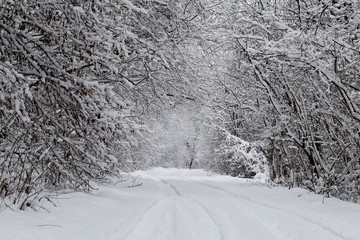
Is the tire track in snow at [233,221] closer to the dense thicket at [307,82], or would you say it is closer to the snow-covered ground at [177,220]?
the snow-covered ground at [177,220]

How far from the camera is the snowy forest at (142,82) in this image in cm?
577

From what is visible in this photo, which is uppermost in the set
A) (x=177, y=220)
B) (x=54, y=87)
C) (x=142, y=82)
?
(x=142, y=82)

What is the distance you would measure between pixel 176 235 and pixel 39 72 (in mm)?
3134

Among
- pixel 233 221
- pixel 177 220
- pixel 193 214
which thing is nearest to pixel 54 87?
pixel 177 220

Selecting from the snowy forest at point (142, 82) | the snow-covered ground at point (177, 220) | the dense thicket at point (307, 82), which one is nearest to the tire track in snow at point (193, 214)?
the snow-covered ground at point (177, 220)

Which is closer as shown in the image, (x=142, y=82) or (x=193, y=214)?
(x=193, y=214)

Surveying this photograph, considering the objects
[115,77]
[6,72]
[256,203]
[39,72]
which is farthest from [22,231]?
[256,203]

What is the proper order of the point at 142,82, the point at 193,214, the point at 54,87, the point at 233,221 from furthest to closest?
1. the point at 142,82
2. the point at 193,214
3. the point at 233,221
4. the point at 54,87

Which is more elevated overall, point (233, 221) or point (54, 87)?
point (54, 87)

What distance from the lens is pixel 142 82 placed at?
10.2 m

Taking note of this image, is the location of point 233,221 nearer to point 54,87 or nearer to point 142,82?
point 54,87

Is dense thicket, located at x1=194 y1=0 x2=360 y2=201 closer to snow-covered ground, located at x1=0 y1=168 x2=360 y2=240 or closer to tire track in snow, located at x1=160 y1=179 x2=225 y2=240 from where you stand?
snow-covered ground, located at x1=0 y1=168 x2=360 y2=240

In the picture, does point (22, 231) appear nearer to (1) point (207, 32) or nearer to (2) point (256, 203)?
(2) point (256, 203)

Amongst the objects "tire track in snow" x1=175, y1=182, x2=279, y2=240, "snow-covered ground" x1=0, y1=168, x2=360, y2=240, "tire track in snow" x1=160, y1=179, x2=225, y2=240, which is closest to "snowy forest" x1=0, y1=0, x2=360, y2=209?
"snow-covered ground" x1=0, y1=168, x2=360, y2=240
